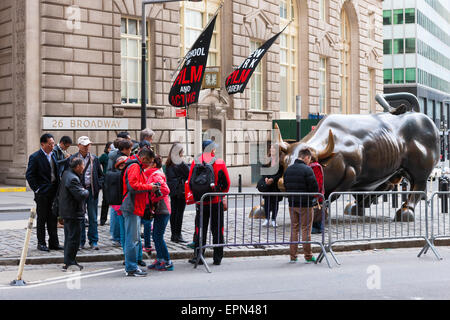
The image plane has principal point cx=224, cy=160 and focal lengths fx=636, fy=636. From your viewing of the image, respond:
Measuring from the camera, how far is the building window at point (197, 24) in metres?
26.5

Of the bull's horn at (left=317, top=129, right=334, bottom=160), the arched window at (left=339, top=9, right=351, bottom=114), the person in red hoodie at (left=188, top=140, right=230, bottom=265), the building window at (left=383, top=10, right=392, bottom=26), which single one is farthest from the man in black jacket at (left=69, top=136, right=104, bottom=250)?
the building window at (left=383, top=10, right=392, bottom=26)

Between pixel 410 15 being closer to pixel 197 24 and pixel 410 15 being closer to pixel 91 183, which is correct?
pixel 197 24

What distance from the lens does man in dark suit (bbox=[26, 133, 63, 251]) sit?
1020 centimetres

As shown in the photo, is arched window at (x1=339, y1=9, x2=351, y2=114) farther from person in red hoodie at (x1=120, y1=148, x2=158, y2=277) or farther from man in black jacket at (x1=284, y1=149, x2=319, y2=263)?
person in red hoodie at (x1=120, y1=148, x2=158, y2=277)

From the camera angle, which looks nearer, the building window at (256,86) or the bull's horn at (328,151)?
the bull's horn at (328,151)

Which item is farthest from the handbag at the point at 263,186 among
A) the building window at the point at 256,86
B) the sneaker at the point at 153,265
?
the building window at the point at 256,86

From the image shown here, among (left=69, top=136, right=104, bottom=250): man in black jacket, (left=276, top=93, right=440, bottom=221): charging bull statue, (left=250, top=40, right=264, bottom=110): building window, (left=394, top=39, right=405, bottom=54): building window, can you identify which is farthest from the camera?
(left=394, top=39, right=405, bottom=54): building window

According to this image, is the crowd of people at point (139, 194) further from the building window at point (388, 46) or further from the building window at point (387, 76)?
the building window at point (388, 46)

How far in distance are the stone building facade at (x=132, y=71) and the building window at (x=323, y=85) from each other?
68.8 inches

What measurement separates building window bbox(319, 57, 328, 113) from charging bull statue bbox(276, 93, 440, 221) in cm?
2107

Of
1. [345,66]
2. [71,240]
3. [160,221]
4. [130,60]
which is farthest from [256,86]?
[71,240]

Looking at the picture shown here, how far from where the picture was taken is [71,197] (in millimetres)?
9047

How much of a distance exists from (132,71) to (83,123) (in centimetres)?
341

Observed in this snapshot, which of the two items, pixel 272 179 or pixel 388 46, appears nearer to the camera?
pixel 272 179
